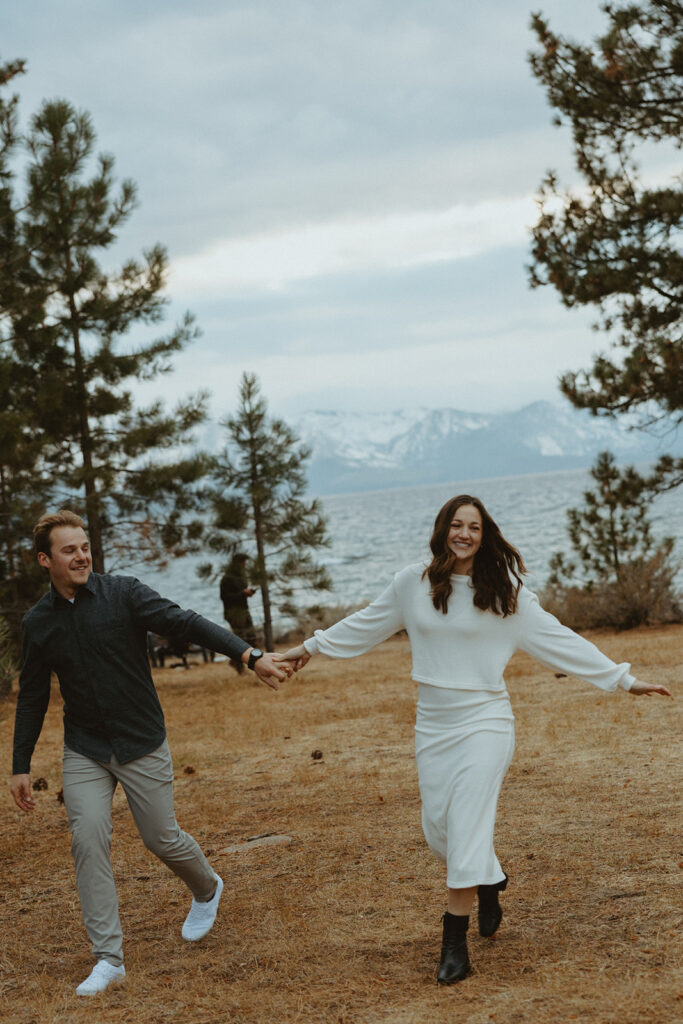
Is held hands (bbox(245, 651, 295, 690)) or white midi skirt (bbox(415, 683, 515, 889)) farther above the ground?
held hands (bbox(245, 651, 295, 690))

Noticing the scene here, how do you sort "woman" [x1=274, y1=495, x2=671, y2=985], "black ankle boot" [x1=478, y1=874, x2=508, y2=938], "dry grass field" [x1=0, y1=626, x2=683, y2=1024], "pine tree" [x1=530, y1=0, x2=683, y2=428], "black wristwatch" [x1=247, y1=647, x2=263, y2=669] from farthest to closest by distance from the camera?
"pine tree" [x1=530, y1=0, x2=683, y2=428] < "black wristwatch" [x1=247, y1=647, x2=263, y2=669] < "black ankle boot" [x1=478, y1=874, x2=508, y2=938] < "woman" [x1=274, y1=495, x2=671, y2=985] < "dry grass field" [x1=0, y1=626, x2=683, y2=1024]

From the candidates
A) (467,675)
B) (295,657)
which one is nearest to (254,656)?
(295,657)

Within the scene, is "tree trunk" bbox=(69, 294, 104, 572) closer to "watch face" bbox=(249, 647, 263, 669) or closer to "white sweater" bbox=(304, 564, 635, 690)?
"watch face" bbox=(249, 647, 263, 669)

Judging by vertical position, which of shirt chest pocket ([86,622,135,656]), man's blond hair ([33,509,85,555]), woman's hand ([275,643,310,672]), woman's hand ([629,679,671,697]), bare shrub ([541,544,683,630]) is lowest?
bare shrub ([541,544,683,630])

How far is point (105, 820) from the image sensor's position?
15.9 feet

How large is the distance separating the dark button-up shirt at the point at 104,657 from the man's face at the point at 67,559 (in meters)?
0.05

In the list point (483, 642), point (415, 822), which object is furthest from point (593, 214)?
point (483, 642)

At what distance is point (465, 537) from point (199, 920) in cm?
248

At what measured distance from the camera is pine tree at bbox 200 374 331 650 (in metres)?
19.0

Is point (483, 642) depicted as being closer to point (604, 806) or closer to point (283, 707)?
point (604, 806)

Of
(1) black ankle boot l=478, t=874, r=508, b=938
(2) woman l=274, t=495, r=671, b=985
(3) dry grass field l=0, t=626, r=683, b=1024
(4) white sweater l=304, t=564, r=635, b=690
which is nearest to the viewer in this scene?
(3) dry grass field l=0, t=626, r=683, b=1024

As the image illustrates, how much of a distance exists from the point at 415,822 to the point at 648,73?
1159 cm

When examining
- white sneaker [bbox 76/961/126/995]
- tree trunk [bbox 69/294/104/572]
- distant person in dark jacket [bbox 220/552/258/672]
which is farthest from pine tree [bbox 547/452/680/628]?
white sneaker [bbox 76/961/126/995]

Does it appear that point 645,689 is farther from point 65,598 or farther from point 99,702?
point 65,598
